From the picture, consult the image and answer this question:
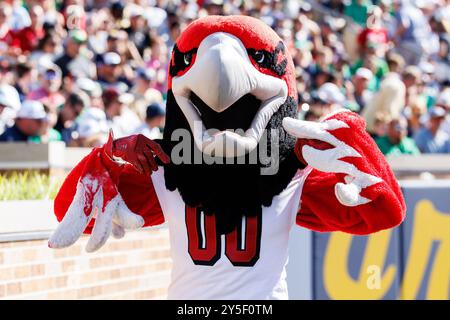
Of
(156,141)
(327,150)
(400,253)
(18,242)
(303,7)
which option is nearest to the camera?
(327,150)

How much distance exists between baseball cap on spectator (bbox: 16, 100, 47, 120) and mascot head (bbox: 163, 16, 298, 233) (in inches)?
157

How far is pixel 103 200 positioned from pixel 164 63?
7.68 m

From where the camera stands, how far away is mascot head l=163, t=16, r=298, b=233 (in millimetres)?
4062

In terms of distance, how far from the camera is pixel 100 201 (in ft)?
13.8

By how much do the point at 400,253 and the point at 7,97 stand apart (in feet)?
11.6

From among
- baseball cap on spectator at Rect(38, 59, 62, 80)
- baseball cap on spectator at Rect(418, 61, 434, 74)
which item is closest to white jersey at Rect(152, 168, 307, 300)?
baseball cap on spectator at Rect(38, 59, 62, 80)

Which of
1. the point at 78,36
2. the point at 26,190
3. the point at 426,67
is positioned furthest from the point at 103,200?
the point at 426,67

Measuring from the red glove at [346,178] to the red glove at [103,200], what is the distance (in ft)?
2.02

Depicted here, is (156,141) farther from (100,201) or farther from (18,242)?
(18,242)

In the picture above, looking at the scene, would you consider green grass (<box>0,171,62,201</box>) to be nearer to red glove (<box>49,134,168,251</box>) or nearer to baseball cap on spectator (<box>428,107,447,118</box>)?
red glove (<box>49,134,168,251</box>)

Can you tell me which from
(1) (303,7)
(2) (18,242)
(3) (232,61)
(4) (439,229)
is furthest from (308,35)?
(3) (232,61)

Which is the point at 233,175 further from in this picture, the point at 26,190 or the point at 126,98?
the point at 126,98

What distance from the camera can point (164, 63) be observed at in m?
11.8

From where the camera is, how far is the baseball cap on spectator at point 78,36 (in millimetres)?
10391
